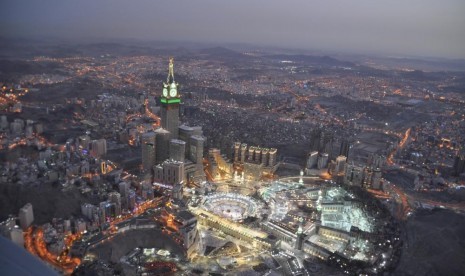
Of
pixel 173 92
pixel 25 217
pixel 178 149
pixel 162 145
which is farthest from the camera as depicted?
pixel 173 92

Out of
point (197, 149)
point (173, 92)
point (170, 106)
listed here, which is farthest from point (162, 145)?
point (173, 92)

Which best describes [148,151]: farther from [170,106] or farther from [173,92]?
[173,92]

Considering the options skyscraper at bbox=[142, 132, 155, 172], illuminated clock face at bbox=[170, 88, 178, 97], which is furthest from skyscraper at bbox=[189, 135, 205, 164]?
illuminated clock face at bbox=[170, 88, 178, 97]

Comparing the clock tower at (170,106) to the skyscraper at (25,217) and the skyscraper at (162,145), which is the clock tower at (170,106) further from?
the skyscraper at (25,217)

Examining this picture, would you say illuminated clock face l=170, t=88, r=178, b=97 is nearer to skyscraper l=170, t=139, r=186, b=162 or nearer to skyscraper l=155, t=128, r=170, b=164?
skyscraper l=155, t=128, r=170, b=164

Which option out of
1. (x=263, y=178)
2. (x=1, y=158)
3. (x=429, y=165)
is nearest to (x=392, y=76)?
(x=429, y=165)

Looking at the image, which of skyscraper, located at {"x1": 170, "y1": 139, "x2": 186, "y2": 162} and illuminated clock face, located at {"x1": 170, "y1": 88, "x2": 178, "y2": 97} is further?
illuminated clock face, located at {"x1": 170, "y1": 88, "x2": 178, "y2": 97}

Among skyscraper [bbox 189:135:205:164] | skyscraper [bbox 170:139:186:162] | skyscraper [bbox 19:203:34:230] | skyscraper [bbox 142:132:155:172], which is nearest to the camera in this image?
skyscraper [bbox 19:203:34:230]

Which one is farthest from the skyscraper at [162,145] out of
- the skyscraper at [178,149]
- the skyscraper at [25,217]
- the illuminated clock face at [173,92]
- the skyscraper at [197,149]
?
the skyscraper at [25,217]

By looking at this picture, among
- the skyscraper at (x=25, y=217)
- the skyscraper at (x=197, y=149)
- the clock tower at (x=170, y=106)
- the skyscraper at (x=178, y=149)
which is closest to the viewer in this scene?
the skyscraper at (x=25, y=217)

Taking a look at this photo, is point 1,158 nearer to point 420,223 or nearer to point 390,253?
point 390,253

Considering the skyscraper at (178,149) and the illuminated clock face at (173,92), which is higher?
the illuminated clock face at (173,92)
